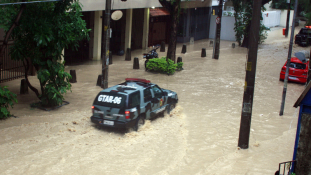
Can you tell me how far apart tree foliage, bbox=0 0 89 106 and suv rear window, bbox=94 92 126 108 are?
2508mm

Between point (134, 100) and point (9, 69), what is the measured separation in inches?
358

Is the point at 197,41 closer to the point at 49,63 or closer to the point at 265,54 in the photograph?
the point at 265,54

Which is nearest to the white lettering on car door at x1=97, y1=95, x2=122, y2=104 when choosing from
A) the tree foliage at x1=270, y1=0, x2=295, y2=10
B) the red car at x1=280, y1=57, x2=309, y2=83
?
the red car at x1=280, y1=57, x2=309, y2=83

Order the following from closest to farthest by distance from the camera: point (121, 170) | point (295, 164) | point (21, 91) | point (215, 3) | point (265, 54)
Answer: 1. point (295, 164)
2. point (121, 170)
3. point (21, 91)
4. point (265, 54)
5. point (215, 3)

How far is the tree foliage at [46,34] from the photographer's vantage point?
12.1 m

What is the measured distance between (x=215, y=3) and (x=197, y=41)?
267 inches

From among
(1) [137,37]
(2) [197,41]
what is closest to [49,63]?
(1) [137,37]

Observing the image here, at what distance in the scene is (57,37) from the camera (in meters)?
12.4

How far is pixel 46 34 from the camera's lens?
11961mm

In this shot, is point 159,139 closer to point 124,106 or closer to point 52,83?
point 124,106

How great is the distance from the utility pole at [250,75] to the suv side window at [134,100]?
3261 mm

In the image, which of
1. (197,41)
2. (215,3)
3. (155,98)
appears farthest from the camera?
(215,3)

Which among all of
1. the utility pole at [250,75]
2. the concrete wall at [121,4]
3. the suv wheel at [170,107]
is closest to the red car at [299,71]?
the suv wheel at [170,107]

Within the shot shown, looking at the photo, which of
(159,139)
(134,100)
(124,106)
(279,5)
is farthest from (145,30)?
(279,5)
